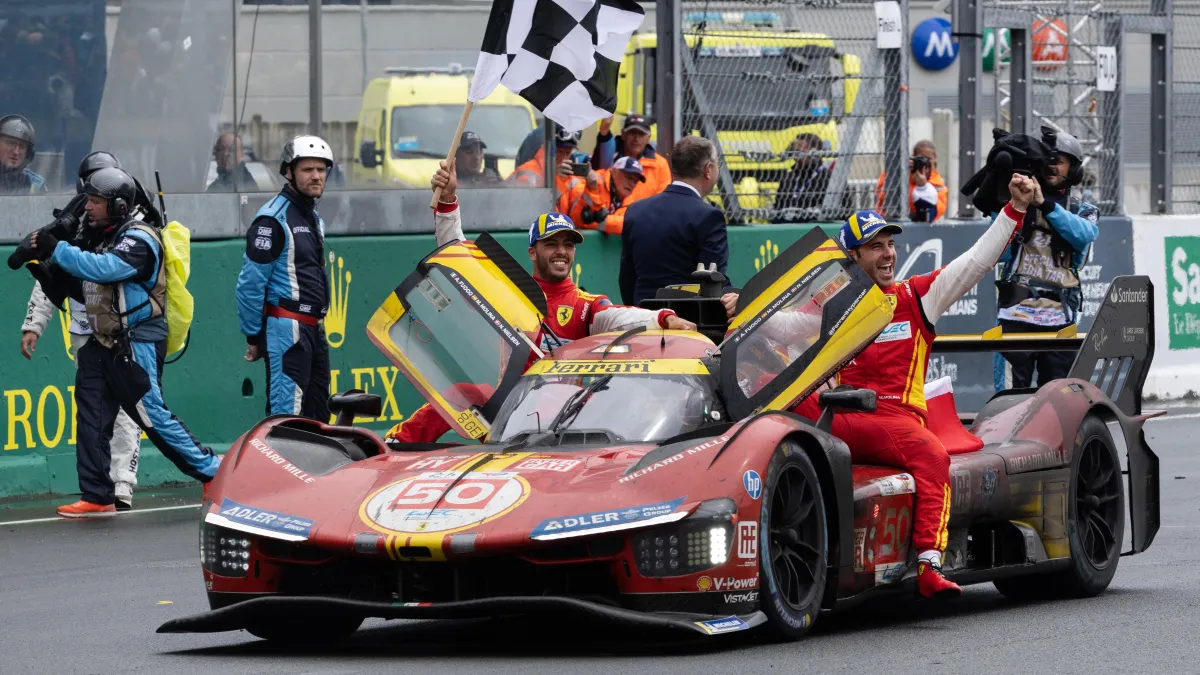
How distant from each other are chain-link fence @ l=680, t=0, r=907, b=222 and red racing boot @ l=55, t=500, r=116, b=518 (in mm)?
5779

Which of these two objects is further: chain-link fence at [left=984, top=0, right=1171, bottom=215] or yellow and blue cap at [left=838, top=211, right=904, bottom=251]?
chain-link fence at [left=984, top=0, right=1171, bottom=215]

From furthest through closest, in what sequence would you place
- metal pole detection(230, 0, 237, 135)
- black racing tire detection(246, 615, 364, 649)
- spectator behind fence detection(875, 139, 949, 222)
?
spectator behind fence detection(875, 139, 949, 222), metal pole detection(230, 0, 237, 135), black racing tire detection(246, 615, 364, 649)

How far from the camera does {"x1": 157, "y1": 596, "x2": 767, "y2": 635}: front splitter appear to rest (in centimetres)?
651

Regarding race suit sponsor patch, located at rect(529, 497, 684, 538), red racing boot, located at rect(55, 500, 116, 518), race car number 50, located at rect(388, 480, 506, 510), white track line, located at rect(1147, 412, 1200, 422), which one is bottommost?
white track line, located at rect(1147, 412, 1200, 422)

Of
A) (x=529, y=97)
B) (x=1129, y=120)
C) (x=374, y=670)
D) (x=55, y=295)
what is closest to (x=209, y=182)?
(x=55, y=295)

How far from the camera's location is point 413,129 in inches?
591

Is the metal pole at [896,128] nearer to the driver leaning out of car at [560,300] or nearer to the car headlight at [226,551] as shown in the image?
the driver leaning out of car at [560,300]

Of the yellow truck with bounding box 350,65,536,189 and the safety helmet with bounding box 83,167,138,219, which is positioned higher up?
the yellow truck with bounding box 350,65,536,189

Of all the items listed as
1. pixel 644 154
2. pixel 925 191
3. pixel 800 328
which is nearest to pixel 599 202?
pixel 644 154

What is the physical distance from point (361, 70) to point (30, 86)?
2.48m

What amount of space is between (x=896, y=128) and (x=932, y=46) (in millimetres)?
22012

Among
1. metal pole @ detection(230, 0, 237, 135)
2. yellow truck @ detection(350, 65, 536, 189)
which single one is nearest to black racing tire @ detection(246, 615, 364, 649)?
metal pole @ detection(230, 0, 237, 135)

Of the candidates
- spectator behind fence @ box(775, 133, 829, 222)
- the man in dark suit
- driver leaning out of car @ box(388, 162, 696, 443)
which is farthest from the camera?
spectator behind fence @ box(775, 133, 829, 222)

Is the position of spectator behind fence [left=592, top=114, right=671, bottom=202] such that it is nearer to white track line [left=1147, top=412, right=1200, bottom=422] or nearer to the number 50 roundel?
white track line [left=1147, top=412, right=1200, bottom=422]
